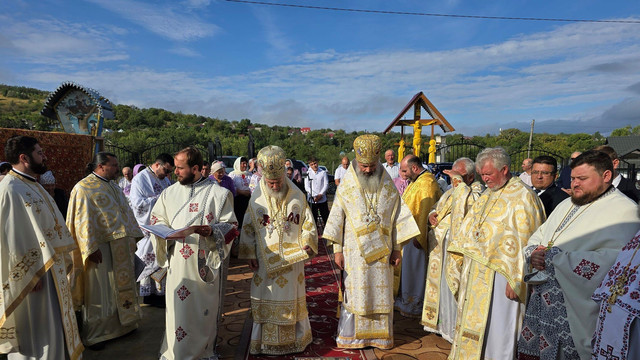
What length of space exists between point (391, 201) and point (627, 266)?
7.58 ft

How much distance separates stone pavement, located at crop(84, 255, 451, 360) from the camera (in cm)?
399

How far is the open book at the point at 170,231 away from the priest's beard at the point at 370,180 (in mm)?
1700

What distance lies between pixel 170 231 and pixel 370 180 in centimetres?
204

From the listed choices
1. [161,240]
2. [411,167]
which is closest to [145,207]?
[161,240]

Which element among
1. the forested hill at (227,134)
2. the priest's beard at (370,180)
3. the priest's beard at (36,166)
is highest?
the forested hill at (227,134)

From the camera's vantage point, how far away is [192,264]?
11.7 feet

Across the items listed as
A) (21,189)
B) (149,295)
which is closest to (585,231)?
(21,189)

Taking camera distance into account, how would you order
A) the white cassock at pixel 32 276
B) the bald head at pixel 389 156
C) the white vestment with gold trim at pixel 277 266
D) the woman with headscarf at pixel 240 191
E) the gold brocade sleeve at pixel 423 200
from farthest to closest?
the bald head at pixel 389 156 < the woman with headscarf at pixel 240 191 < the gold brocade sleeve at pixel 423 200 < the white vestment with gold trim at pixel 277 266 < the white cassock at pixel 32 276

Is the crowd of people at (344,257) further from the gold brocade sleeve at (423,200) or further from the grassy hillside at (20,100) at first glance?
the grassy hillside at (20,100)

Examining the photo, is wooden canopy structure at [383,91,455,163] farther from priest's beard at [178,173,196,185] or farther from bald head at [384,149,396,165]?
priest's beard at [178,173,196,185]

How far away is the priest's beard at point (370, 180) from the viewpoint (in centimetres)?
412

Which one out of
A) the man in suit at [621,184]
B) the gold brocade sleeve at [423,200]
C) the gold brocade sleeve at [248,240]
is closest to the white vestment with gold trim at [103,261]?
the gold brocade sleeve at [248,240]

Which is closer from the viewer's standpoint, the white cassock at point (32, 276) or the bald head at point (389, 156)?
the white cassock at point (32, 276)

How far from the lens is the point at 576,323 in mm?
2709
